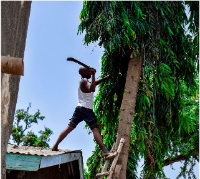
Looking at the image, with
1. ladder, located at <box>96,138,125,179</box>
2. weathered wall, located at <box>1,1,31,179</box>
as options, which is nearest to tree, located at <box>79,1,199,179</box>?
ladder, located at <box>96,138,125,179</box>

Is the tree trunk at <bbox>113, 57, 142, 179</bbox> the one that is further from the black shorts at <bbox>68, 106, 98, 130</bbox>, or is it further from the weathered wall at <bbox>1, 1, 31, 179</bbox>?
the weathered wall at <bbox>1, 1, 31, 179</bbox>

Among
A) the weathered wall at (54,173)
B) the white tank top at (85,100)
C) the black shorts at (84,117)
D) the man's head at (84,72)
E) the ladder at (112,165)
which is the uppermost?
the man's head at (84,72)

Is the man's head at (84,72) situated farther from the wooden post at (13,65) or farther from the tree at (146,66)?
the wooden post at (13,65)

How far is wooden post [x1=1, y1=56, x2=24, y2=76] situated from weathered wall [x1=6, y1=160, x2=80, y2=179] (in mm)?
3413

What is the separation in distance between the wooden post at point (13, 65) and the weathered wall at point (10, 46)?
0.23 m

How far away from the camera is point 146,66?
5676mm

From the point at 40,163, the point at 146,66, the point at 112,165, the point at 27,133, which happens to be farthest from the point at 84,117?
the point at 27,133

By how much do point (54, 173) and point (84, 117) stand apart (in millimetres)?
1854

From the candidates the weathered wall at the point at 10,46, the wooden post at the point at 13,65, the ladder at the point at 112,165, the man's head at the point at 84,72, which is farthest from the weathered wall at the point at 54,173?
the wooden post at the point at 13,65

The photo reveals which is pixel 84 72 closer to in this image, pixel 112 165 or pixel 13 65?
pixel 112 165

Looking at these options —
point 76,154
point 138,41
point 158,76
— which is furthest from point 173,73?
point 76,154

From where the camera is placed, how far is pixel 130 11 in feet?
18.4

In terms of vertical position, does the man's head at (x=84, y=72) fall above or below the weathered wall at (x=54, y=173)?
above

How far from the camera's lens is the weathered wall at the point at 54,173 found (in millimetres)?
5465
